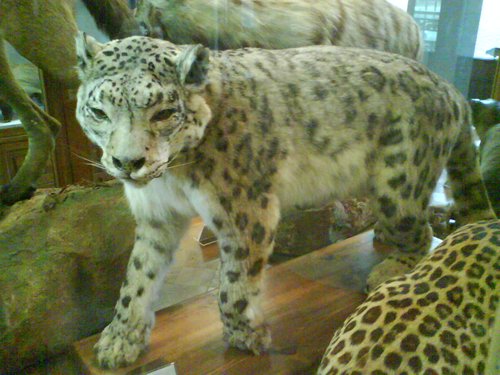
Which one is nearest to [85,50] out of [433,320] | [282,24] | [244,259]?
[244,259]

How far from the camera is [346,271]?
1979 mm

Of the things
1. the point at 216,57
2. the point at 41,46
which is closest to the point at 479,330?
the point at 216,57

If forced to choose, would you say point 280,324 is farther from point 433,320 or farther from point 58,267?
point 58,267

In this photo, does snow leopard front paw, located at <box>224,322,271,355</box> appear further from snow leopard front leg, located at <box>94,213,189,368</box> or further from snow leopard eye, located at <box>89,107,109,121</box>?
snow leopard eye, located at <box>89,107,109,121</box>

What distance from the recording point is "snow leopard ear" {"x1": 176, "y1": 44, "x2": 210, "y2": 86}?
3.62ft

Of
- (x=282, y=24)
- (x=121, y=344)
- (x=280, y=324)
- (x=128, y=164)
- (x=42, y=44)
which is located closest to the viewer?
(x=128, y=164)

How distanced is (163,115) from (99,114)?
Answer: 0.45 feet

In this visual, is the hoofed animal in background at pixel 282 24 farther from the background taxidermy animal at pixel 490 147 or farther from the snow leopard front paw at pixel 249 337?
the snow leopard front paw at pixel 249 337

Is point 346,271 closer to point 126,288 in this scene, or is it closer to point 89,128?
point 126,288

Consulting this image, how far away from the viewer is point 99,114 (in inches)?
43.1

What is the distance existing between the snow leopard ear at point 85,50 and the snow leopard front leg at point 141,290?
1.57 ft

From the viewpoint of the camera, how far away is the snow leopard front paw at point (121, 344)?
1418mm

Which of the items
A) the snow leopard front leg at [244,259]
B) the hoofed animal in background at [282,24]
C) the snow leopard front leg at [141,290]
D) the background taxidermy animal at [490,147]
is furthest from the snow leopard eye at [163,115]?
the background taxidermy animal at [490,147]

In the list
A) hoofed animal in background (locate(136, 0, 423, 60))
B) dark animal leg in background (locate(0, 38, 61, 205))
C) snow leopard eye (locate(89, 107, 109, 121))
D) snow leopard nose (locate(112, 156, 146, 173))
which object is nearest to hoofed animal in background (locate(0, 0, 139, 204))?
dark animal leg in background (locate(0, 38, 61, 205))
